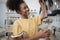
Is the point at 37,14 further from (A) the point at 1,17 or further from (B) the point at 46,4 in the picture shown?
(A) the point at 1,17

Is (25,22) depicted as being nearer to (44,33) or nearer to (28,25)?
(28,25)

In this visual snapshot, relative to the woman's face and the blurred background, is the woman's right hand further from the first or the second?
the woman's face

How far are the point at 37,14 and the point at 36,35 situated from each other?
0.22m

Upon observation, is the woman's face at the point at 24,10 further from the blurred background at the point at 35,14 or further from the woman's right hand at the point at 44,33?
the woman's right hand at the point at 44,33

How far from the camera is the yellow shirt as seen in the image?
→ 4.19 feet

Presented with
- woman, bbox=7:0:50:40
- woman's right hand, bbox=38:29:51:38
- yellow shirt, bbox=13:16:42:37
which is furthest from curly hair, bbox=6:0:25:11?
woman's right hand, bbox=38:29:51:38

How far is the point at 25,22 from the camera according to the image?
1.29 meters

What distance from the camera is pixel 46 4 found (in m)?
1.29

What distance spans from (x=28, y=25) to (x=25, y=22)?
0.04m

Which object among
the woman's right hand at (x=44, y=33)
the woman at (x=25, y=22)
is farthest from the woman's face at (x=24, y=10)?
the woman's right hand at (x=44, y=33)

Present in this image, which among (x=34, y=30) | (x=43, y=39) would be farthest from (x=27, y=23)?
(x=43, y=39)

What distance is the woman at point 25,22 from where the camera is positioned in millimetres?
1273

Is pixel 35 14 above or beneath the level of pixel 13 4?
beneath

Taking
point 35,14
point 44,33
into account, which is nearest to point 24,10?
point 35,14
